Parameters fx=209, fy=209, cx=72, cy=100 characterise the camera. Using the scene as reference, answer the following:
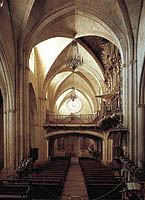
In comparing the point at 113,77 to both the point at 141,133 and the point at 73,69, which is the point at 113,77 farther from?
the point at 141,133

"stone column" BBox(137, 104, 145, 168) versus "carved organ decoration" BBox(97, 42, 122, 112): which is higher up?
"carved organ decoration" BBox(97, 42, 122, 112)

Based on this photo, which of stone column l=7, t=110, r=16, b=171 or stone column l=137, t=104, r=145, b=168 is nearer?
stone column l=137, t=104, r=145, b=168

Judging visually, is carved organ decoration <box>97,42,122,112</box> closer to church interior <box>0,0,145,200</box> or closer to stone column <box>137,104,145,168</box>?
church interior <box>0,0,145,200</box>

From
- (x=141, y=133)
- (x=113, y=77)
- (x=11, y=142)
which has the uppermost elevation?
(x=113, y=77)

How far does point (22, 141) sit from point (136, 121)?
7772 mm

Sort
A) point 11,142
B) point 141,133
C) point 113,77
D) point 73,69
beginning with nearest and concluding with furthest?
point 141,133 < point 11,142 < point 73,69 < point 113,77

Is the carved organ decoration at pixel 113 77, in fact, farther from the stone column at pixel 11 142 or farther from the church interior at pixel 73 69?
the stone column at pixel 11 142

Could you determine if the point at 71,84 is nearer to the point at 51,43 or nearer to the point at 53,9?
the point at 51,43

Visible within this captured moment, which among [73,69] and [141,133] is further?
[73,69]

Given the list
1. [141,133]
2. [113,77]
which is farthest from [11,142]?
[113,77]

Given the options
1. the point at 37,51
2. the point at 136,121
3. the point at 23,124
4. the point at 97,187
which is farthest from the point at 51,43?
the point at 97,187

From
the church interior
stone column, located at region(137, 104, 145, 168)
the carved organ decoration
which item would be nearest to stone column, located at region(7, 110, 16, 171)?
the church interior

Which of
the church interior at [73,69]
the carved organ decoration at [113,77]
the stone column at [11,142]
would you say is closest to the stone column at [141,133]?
the church interior at [73,69]

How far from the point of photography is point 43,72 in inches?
930
